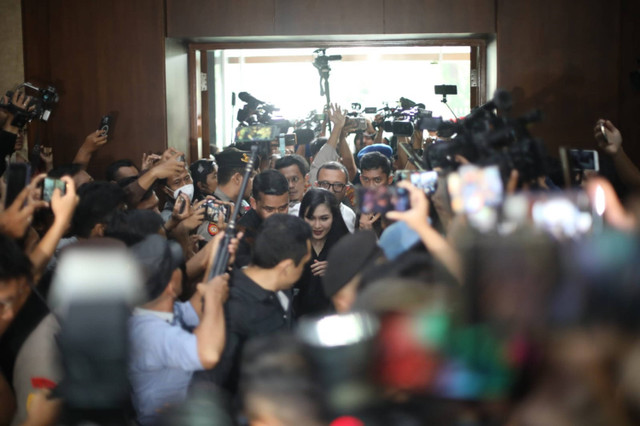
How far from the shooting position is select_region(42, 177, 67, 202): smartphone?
2312 mm

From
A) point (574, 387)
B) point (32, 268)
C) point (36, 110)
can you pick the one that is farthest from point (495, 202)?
point (36, 110)

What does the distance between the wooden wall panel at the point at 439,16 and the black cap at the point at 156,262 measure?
10.2 feet

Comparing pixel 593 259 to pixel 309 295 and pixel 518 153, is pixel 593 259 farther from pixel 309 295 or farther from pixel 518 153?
pixel 309 295

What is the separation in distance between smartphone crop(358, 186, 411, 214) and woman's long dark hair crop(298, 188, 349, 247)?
3.96 ft

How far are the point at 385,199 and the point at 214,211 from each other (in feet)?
4.31

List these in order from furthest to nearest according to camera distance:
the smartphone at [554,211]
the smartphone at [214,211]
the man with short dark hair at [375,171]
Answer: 1. the man with short dark hair at [375,171]
2. the smartphone at [214,211]
3. the smartphone at [554,211]

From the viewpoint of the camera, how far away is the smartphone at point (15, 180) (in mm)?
2301

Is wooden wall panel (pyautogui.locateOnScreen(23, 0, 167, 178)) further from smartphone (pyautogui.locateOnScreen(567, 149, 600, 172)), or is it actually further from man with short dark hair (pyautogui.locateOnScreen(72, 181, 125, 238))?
smartphone (pyautogui.locateOnScreen(567, 149, 600, 172))

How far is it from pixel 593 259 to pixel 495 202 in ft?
1.20

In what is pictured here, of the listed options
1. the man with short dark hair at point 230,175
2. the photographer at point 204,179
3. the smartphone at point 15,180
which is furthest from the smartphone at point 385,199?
the photographer at point 204,179

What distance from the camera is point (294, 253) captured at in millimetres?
2229

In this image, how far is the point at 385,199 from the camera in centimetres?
192

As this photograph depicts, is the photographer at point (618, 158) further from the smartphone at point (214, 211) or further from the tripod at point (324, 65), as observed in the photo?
the tripod at point (324, 65)

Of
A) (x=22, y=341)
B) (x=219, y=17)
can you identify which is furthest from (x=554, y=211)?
(x=219, y=17)
